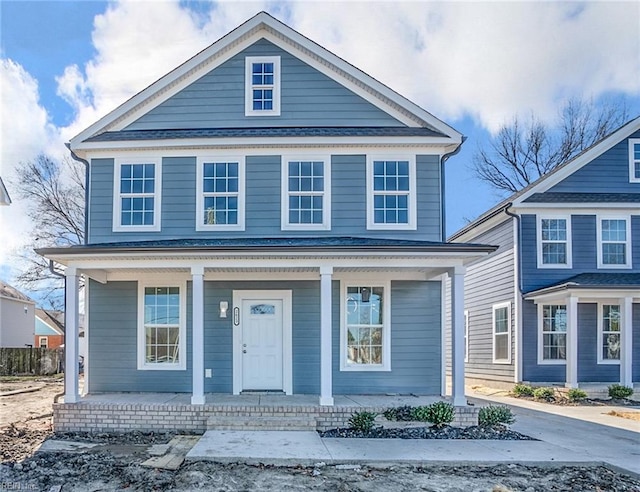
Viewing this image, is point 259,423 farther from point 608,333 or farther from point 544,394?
point 608,333

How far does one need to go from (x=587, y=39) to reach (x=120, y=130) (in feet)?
42.6

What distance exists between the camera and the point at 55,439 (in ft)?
25.6

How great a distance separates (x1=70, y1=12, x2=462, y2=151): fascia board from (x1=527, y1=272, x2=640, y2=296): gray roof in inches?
204

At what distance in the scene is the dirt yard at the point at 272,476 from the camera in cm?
555

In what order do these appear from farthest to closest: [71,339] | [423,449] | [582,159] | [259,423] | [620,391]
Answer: [582,159] → [620,391] → [71,339] → [259,423] → [423,449]

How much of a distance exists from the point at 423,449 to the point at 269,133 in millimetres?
6650

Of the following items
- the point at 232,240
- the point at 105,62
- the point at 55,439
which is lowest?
the point at 55,439

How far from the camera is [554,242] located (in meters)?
13.2

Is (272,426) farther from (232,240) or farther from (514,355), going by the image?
(514,355)

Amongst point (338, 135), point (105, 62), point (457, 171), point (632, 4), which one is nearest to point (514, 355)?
point (338, 135)

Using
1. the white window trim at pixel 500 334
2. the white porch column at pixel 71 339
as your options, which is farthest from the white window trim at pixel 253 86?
the white window trim at pixel 500 334

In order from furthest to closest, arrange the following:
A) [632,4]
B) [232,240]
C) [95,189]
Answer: [632,4] → [95,189] → [232,240]

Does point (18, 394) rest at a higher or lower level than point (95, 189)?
lower

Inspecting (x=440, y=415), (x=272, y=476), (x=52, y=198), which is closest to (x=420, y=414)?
(x=440, y=415)
